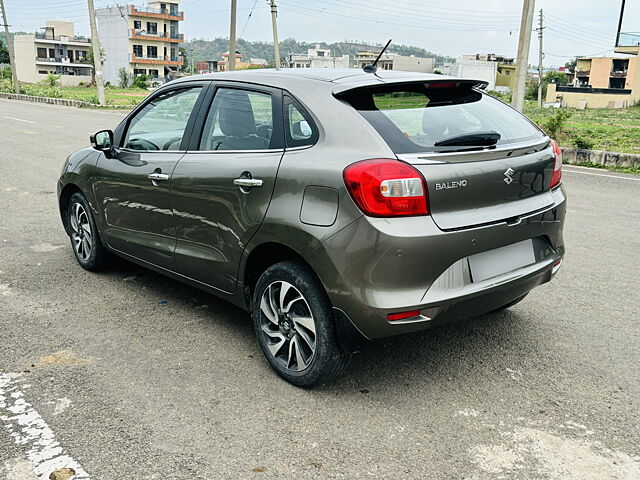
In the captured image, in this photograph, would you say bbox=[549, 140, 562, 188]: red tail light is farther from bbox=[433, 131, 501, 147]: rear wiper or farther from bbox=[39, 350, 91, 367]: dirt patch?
bbox=[39, 350, 91, 367]: dirt patch

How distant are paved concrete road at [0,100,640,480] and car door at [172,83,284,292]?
55 cm

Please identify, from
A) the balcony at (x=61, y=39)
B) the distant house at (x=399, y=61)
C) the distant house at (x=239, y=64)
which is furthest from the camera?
the balcony at (x=61, y=39)

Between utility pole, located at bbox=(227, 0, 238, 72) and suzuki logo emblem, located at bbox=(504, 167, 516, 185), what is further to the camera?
utility pole, located at bbox=(227, 0, 238, 72)

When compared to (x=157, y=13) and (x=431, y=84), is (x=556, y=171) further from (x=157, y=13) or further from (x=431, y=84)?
(x=157, y=13)

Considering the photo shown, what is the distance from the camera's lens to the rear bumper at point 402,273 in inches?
120

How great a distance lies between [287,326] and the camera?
11.6 feet

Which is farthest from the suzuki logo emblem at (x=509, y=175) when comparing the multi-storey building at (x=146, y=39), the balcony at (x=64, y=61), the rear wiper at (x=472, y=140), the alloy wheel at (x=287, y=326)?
the balcony at (x=64, y=61)

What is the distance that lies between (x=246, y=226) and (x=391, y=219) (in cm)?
95

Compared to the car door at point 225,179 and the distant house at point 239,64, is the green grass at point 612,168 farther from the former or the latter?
the distant house at point 239,64

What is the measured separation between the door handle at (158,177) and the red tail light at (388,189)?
1636 millimetres

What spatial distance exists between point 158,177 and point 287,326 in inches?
58.2

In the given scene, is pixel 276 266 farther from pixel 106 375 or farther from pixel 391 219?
pixel 106 375

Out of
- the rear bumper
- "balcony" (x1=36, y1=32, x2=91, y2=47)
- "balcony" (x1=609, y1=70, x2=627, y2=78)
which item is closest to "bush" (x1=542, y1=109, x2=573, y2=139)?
the rear bumper

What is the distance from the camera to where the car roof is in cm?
353
